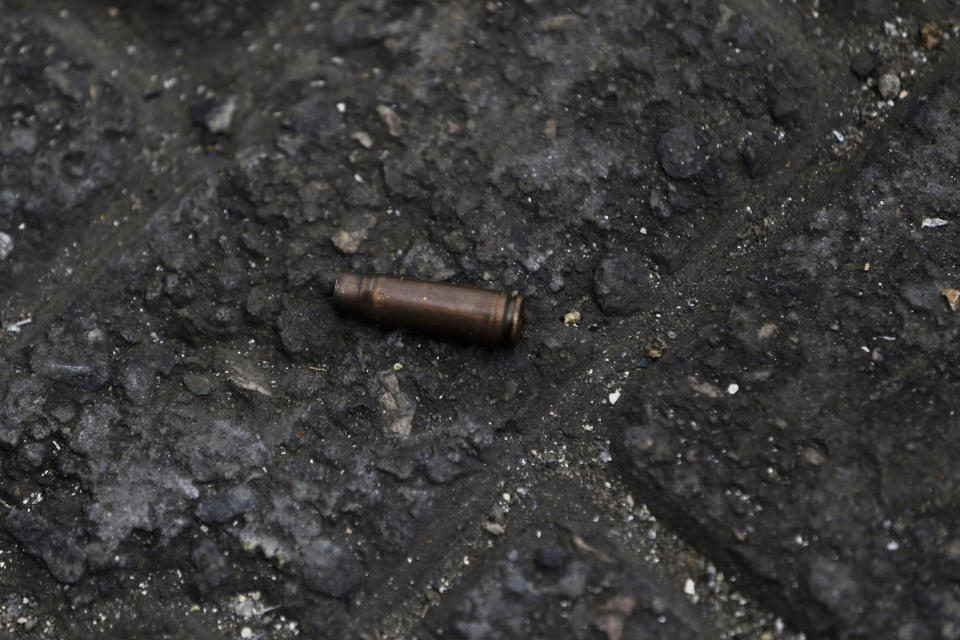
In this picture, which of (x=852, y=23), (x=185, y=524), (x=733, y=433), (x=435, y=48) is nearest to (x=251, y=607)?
(x=185, y=524)

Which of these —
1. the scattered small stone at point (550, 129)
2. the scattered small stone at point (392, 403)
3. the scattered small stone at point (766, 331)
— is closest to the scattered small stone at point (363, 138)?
the scattered small stone at point (550, 129)

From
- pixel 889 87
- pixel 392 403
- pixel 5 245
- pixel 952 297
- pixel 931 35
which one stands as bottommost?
pixel 392 403

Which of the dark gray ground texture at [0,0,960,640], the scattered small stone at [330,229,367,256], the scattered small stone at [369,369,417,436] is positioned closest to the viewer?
the dark gray ground texture at [0,0,960,640]

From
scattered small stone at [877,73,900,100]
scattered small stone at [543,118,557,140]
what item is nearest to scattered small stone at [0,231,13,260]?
scattered small stone at [543,118,557,140]

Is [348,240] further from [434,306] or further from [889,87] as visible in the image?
[889,87]

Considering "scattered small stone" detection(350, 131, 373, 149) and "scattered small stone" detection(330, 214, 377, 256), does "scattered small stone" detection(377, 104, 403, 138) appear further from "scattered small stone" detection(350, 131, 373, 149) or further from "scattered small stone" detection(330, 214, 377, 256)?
"scattered small stone" detection(330, 214, 377, 256)

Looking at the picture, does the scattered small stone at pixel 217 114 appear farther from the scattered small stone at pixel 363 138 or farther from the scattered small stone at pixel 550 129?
the scattered small stone at pixel 550 129

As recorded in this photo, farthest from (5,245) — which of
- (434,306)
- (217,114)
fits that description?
(434,306)
